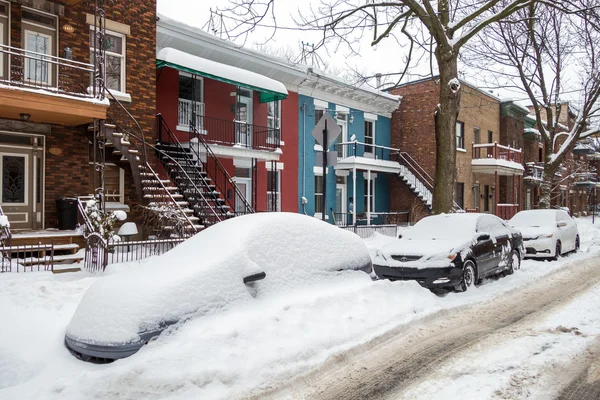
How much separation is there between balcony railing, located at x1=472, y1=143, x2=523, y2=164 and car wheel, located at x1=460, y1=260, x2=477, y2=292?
19.3m

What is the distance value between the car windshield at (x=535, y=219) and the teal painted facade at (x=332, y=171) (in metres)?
8.67

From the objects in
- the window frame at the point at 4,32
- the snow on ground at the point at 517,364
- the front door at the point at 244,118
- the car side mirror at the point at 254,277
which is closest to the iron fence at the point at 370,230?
the front door at the point at 244,118

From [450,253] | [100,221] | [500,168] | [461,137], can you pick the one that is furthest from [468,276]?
[500,168]

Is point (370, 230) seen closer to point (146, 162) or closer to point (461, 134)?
point (146, 162)

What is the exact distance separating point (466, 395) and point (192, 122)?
13.6 metres

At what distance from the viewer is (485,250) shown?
1040 centimetres

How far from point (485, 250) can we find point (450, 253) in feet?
5.22

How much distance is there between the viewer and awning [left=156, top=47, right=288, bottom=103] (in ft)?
A: 48.4

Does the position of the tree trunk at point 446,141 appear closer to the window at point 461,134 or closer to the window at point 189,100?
the window at point 189,100

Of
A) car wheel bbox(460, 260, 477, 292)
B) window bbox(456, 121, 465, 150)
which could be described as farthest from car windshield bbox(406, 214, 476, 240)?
window bbox(456, 121, 465, 150)

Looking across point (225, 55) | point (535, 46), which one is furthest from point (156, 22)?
point (535, 46)

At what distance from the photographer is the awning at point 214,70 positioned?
14758mm

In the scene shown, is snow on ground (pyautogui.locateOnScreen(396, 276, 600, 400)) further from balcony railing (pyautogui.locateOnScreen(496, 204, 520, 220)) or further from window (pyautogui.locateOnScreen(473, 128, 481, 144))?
balcony railing (pyautogui.locateOnScreen(496, 204, 520, 220))

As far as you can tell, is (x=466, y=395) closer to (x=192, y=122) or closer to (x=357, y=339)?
(x=357, y=339)
